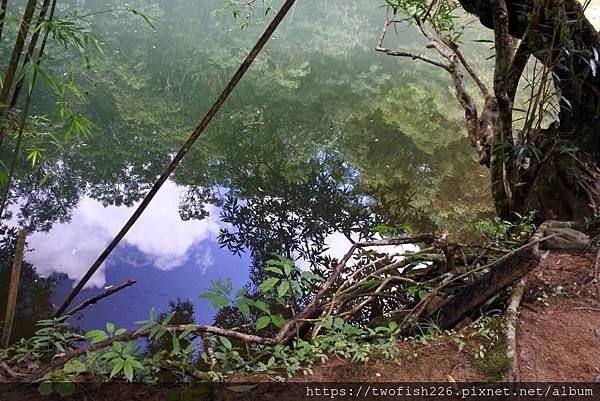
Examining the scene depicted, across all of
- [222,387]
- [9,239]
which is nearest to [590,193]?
[222,387]

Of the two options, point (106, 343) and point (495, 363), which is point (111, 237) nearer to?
point (106, 343)

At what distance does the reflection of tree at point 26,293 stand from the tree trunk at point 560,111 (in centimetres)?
337

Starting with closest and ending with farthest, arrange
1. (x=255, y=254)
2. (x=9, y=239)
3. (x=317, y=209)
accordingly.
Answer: (x=9, y=239) → (x=255, y=254) → (x=317, y=209)

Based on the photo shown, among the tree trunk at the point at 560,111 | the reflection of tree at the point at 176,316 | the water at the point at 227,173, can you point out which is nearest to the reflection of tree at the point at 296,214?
the water at the point at 227,173

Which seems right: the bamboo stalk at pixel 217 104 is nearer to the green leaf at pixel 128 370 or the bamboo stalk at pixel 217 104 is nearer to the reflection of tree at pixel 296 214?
the green leaf at pixel 128 370

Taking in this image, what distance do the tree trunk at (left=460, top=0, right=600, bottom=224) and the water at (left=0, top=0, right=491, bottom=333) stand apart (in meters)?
2.11

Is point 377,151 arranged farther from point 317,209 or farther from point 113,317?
point 113,317

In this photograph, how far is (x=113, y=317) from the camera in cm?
345

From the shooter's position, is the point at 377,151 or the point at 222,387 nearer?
the point at 222,387

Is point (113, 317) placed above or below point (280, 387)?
above

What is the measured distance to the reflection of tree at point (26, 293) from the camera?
10.1ft

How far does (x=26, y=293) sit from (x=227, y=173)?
3529 millimetres

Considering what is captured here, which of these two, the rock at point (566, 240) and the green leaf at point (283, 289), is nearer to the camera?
the green leaf at point (283, 289)

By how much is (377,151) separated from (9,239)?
5.55 meters
